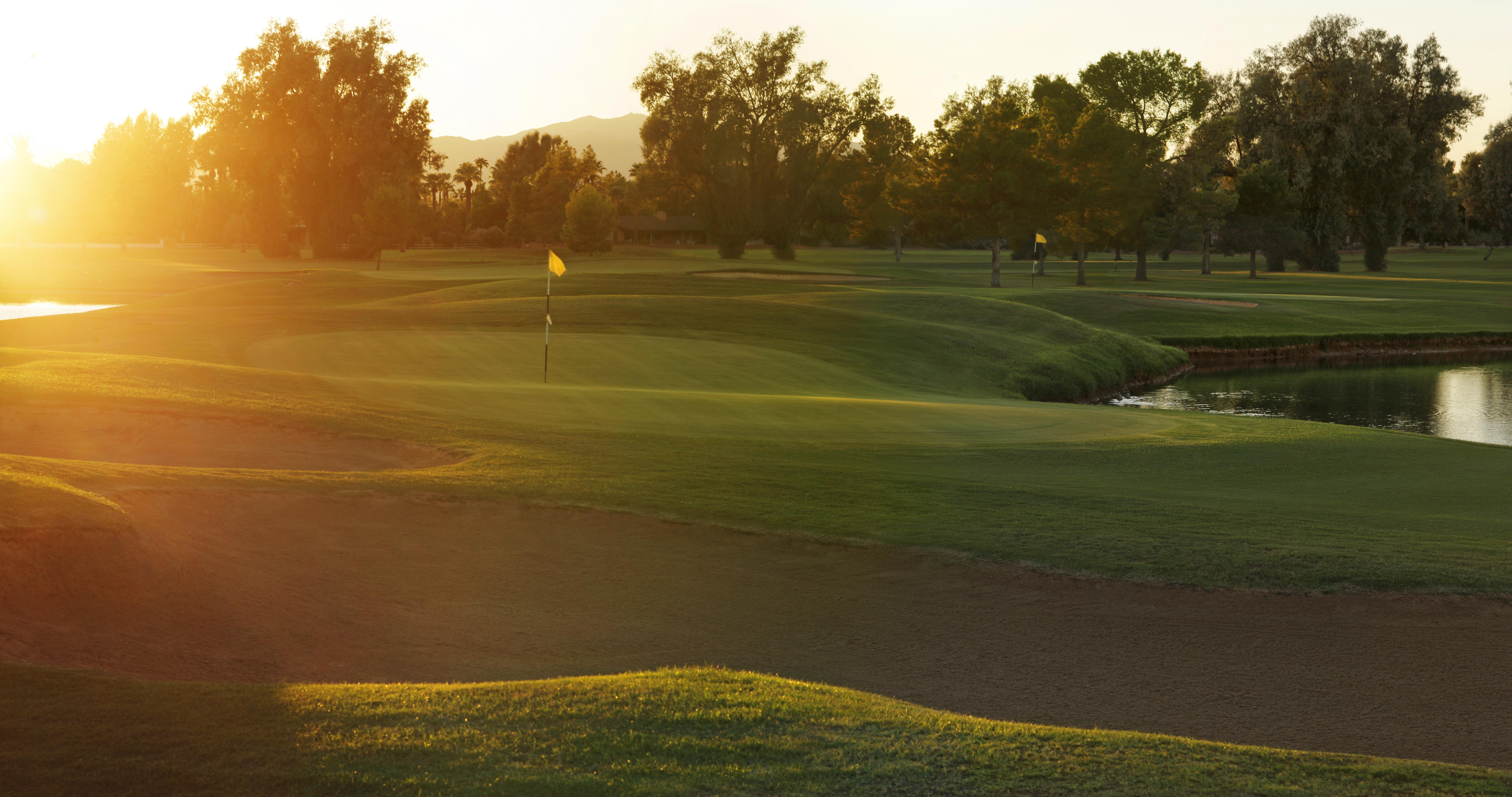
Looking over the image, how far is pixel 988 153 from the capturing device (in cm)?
7269

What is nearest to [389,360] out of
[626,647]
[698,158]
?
[626,647]

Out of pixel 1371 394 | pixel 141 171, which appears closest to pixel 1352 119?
pixel 1371 394

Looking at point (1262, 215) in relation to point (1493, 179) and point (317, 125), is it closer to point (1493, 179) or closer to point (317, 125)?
point (1493, 179)

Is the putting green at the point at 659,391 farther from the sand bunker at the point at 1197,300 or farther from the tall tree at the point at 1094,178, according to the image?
the tall tree at the point at 1094,178

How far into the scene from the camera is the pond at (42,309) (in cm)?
4784

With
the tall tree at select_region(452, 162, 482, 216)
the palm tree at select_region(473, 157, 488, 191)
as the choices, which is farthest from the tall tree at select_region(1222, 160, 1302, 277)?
the tall tree at select_region(452, 162, 482, 216)

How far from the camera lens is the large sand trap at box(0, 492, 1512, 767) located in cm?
691

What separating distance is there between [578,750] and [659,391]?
17.2 metres

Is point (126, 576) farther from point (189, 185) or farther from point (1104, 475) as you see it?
point (189, 185)

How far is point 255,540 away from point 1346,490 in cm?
1262

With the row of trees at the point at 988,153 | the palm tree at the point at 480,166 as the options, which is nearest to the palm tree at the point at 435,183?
the palm tree at the point at 480,166

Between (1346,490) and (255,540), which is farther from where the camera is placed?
(1346,490)

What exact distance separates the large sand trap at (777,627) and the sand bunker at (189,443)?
3167mm

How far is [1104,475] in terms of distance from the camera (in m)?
14.6
